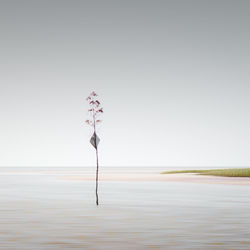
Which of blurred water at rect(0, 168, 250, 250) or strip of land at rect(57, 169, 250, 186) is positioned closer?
blurred water at rect(0, 168, 250, 250)

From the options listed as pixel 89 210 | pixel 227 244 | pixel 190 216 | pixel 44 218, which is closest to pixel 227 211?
pixel 190 216

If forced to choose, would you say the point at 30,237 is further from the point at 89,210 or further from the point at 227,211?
the point at 227,211

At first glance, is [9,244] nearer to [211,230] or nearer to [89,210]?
[211,230]

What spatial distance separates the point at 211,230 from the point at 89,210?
33.1 feet

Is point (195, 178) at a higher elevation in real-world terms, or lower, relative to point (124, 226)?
higher

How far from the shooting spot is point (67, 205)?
33.2 meters

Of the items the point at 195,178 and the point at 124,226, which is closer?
the point at 124,226

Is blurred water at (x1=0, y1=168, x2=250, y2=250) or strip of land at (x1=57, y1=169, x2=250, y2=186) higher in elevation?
strip of land at (x1=57, y1=169, x2=250, y2=186)

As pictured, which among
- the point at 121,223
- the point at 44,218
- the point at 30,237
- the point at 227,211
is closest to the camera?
the point at 30,237

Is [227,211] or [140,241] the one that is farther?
[227,211]

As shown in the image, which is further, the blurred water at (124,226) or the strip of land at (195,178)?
the strip of land at (195,178)

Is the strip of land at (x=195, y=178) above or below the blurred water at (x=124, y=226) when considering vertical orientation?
above

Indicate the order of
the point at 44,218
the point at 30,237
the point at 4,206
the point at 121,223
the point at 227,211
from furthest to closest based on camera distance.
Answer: the point at 4,206
the point at 227,211
the point at 44,218
the point at 121,223
the point at 30,237

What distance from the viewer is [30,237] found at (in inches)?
755
